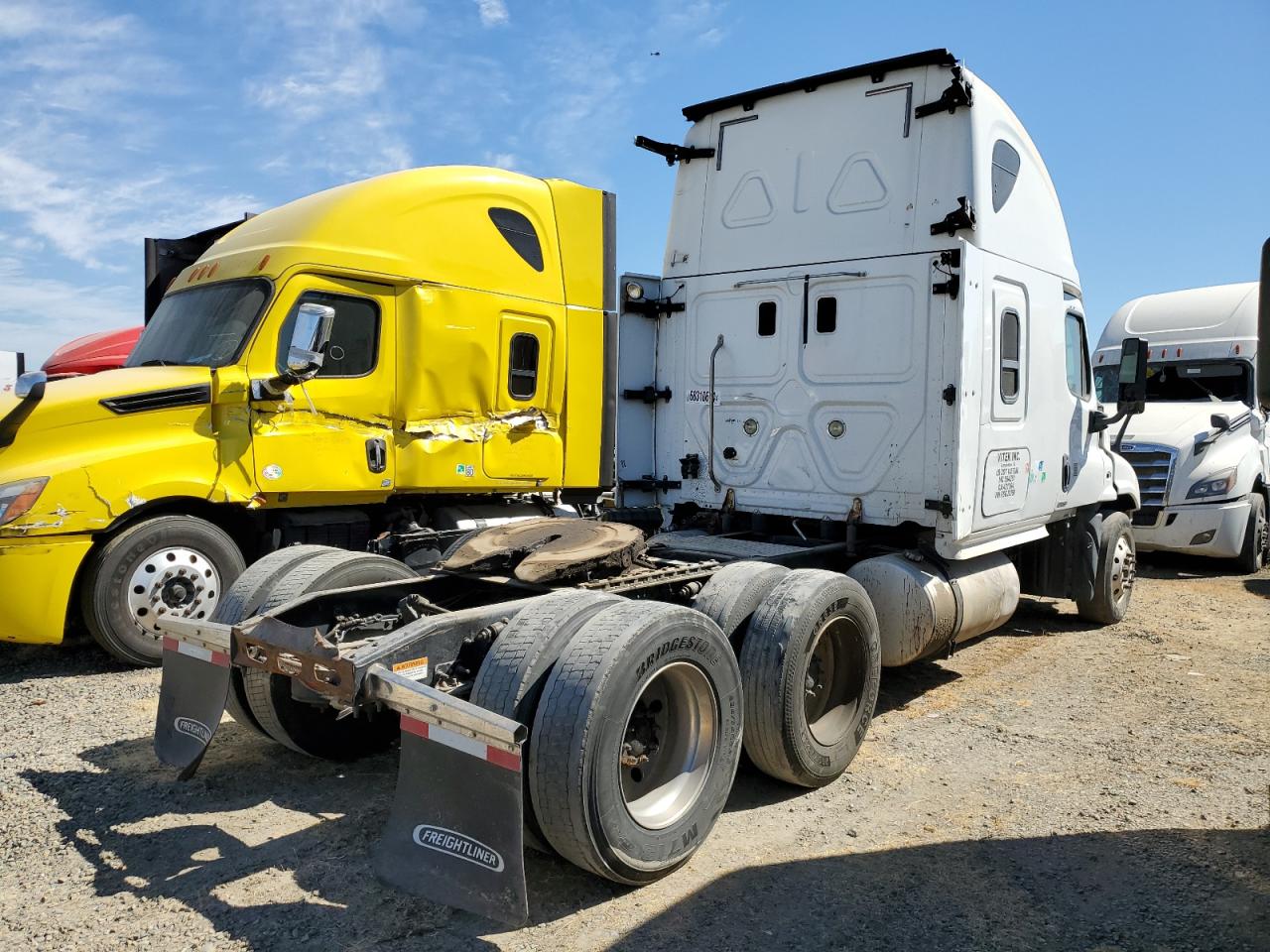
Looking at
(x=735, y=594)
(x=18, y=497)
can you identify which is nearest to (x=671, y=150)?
(x=735, y=594)

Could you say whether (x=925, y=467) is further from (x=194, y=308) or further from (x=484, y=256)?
(x=194, y=308)

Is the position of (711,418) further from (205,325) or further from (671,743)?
(205,325)

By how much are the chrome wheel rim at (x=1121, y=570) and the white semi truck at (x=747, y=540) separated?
55 mm

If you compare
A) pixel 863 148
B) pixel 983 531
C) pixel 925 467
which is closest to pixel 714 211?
pixel 863 148

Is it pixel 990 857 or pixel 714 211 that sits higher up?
pixel 714 211

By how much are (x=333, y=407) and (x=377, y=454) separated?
478 millimetres

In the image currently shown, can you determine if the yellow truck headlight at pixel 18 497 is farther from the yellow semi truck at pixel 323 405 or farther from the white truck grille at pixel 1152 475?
the white truck grille at pixel 1152 475

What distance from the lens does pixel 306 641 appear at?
358 cm

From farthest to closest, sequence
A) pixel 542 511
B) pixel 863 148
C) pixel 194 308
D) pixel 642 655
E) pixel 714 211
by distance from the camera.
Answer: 1. pixel 542 511
2. pixel 194 308
3. pixel 714 211
4. pixel 863 148
5. pixel 642 655

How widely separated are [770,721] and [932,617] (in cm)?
186

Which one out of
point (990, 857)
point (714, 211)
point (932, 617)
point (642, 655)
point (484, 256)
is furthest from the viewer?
point (484, 256)

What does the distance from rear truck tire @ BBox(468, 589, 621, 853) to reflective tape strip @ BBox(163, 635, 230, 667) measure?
1193mm

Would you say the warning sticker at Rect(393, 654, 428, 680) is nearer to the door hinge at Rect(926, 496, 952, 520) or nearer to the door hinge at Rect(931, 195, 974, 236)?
the door hinge at Rect(926, 496, 952, 520)

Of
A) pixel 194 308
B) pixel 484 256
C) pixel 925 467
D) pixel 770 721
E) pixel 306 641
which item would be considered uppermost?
pixel 484 256
